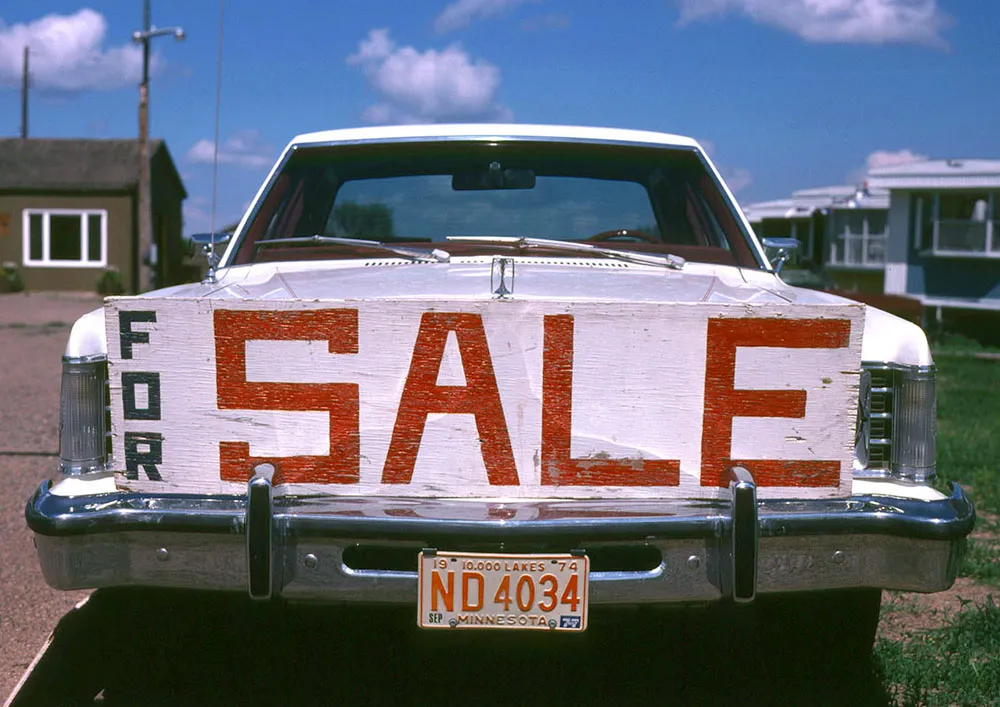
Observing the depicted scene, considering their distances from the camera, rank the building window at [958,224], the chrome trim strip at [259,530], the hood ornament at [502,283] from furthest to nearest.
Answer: the building window at [958,224]
the hood ornament at [502,283]
the chrome trim strip at [259,530]

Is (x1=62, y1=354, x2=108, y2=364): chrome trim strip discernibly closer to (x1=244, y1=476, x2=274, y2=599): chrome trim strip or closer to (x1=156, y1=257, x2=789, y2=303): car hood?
(x1=156, y1=257, x2=789, y2=303): car hood

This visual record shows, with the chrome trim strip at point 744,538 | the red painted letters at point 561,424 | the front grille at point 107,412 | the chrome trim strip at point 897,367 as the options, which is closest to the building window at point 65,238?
the front grille at point 107,412

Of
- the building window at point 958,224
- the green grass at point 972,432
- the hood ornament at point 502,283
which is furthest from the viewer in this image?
the building window at point 958,224

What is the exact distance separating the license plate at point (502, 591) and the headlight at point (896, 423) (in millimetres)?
765

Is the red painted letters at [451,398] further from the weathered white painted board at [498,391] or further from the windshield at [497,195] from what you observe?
the windshield at [497,195]

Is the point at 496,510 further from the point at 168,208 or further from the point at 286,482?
the point at 168,208

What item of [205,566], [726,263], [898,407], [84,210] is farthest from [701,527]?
[84,210]

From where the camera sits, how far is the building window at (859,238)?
24609mm

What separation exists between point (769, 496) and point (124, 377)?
1446mm

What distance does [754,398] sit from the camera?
252 cm

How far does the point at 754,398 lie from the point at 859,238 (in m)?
23.7

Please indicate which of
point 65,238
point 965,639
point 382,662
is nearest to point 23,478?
point 382,662

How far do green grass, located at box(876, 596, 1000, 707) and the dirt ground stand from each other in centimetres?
16

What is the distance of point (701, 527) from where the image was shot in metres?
2.44
